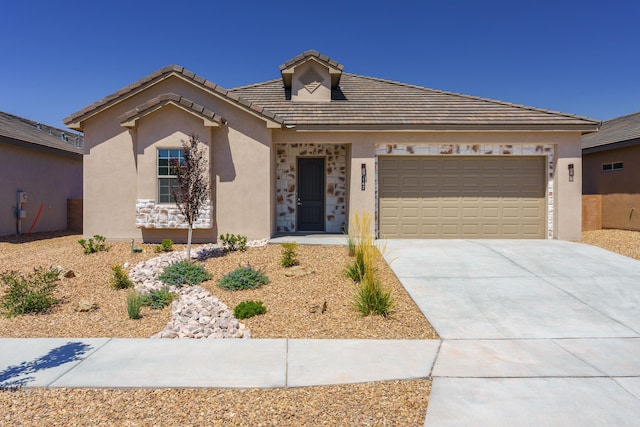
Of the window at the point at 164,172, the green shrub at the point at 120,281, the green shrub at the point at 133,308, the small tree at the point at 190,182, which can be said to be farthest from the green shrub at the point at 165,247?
the green shrub at the point at 133,308

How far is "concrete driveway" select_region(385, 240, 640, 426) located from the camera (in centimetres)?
352

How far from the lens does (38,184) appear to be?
16.5 m

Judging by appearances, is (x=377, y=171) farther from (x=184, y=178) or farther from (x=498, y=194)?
(x=184, y=178)

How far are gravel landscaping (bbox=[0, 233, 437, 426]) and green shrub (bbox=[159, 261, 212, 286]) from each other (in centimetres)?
31

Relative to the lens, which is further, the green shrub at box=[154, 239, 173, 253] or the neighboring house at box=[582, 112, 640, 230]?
the neighboring house at box=[582, 112, 640, 230]

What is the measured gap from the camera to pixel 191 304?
255 inches

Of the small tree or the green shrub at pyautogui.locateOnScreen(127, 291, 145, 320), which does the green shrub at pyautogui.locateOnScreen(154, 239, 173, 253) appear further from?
the green shrub at pyautogui.locateOnScreen(127, 291, 145, 320)

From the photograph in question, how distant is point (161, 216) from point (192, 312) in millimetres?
5910

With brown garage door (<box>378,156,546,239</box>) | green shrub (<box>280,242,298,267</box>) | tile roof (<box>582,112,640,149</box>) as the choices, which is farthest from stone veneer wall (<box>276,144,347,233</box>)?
tile roof (<box>582,112,640,149</box>)

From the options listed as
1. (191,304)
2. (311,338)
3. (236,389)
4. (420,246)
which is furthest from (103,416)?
(420,246)

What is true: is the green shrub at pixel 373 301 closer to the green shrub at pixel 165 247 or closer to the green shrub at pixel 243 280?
the green shrub at pixel 243 280

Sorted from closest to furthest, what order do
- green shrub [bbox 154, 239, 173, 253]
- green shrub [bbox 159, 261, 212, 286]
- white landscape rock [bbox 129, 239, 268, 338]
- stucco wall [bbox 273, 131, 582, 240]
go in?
1. white landscape rock [bbox 129, 239, 268, 338]
2. green shrub [bbox 159, 261, 212, 286]
3. green shrub [bbox 154, 239, 173, 253]
4. stucco wall [bbox 273, 131, 582, 240]

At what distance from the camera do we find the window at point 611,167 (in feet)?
53.7

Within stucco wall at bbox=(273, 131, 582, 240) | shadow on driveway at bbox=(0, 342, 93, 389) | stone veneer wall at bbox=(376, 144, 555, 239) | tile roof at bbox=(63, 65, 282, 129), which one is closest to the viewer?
shadow on driveway at bbox=(0, 342, 93, 389)
